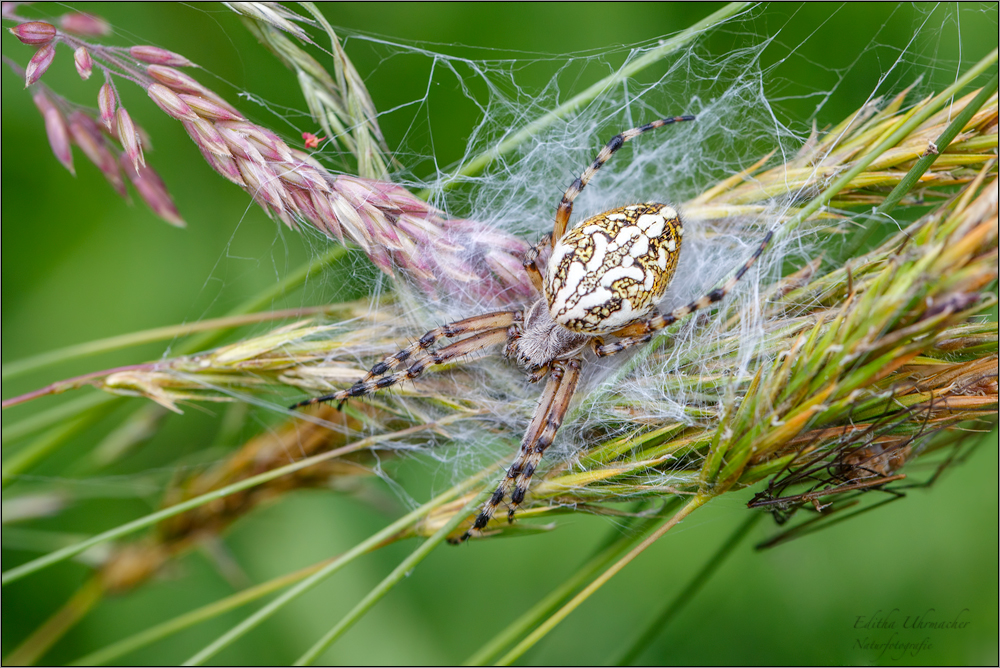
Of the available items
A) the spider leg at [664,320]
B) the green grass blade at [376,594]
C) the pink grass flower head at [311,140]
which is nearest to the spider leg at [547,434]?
the spider leg at [664,320]

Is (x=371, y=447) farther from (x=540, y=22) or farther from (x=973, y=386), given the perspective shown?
(x=540, y=22)

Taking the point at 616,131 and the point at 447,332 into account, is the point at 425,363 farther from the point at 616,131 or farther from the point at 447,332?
the point at 616,131

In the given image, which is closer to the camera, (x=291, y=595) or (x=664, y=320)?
(x=291, y=595)

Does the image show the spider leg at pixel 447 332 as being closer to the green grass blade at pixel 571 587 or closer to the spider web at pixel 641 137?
the spider web at pixel 641 137

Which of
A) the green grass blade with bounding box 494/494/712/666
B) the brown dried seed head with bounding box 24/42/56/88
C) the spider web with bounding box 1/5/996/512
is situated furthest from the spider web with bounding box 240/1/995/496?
the brown dried seed head with bounding box 24/42/56/88

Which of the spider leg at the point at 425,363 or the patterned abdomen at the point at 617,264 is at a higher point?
the patterned abdomen at the point at 617,264

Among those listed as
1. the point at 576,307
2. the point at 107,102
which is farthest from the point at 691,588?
the point at 107,102
